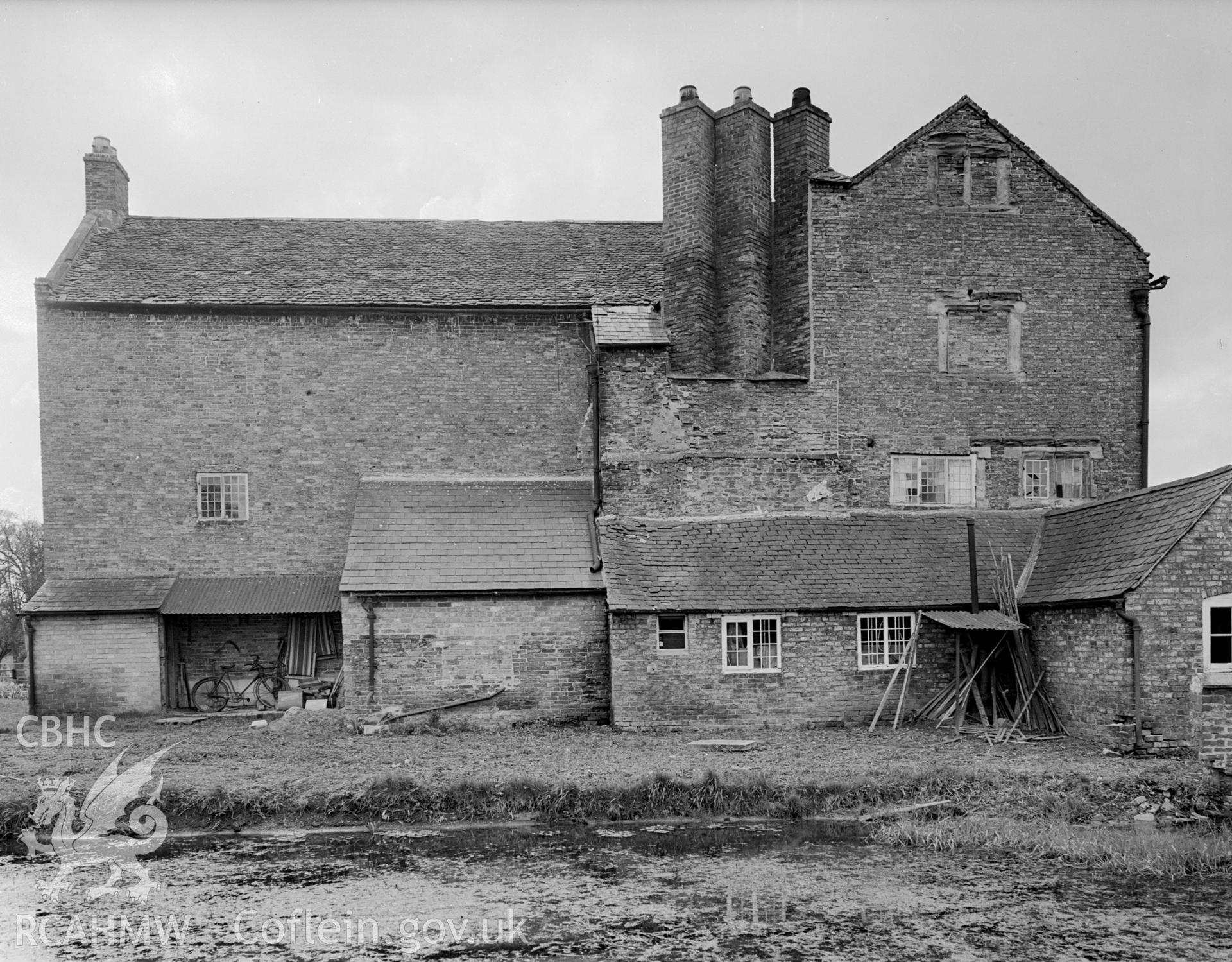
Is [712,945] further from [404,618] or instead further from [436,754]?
[404,618]

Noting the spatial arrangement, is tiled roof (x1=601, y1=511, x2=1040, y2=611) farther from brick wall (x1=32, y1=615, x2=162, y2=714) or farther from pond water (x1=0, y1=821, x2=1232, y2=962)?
brick wall (x1=32, y1=615, x2=162, y2=714)

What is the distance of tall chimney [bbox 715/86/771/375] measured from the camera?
2158cm

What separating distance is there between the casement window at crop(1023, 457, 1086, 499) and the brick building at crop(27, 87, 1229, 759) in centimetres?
6

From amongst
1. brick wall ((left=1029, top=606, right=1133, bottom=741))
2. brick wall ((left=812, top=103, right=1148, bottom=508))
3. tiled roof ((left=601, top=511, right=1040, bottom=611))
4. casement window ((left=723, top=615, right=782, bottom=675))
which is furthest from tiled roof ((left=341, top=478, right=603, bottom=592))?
brick wall ((left=1029, top=606, right=1133, bottom=741))

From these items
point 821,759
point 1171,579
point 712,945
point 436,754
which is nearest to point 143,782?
point 436,754

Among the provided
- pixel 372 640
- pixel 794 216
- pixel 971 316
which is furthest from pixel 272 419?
pixel 971 316

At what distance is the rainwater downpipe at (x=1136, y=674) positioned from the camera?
15.1 metres

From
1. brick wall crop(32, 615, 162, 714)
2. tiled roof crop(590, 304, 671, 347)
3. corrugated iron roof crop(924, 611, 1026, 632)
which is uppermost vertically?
tiled roof crop(590, 304, 671, 347)

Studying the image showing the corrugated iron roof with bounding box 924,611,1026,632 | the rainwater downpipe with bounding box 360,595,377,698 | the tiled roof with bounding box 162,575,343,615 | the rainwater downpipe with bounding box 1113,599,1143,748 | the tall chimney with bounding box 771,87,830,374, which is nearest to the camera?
the rainwater downpipe with bounding box 1113,599,1143,748

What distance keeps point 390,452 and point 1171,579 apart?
1446 cm

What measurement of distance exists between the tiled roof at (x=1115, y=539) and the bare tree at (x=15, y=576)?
40.6 metres

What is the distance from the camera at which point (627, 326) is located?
20.3m

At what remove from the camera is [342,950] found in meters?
8.66

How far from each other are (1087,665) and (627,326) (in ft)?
33.1
